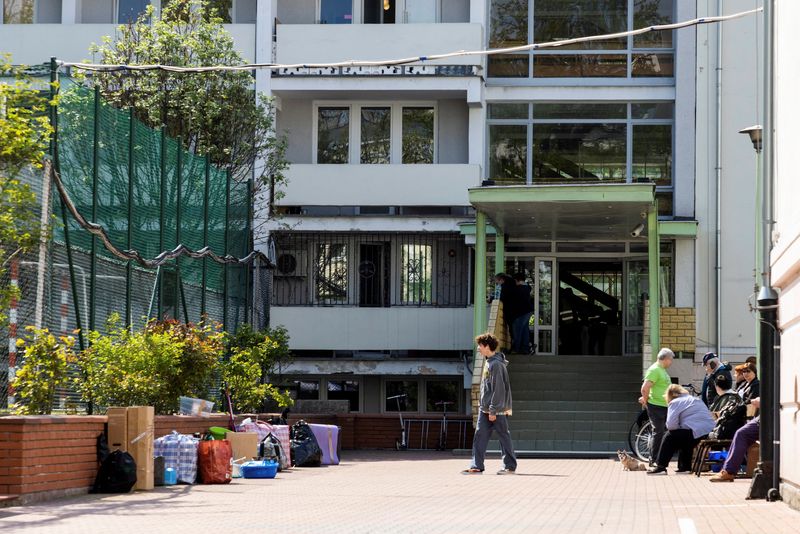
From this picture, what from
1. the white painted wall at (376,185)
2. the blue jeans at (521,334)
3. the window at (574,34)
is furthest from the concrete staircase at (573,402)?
the window at (574,34)

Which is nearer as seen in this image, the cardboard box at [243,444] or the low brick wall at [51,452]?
the low brick wall at [51,452]

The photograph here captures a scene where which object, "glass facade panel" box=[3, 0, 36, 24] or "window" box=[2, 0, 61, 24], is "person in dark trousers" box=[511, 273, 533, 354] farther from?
"glass facade panel" box=[3, 0, 36, 24]

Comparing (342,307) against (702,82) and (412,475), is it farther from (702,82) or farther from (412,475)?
(412,475)

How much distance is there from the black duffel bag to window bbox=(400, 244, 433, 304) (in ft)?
41.0

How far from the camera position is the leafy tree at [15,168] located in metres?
14.9

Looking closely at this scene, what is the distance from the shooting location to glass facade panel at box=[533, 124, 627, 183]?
35.0 metres

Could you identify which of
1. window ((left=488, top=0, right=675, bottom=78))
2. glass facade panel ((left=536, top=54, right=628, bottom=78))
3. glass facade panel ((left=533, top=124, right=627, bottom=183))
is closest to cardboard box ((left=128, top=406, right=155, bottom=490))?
glass facade panel ((left=533, top=124, right=627, bottom=183))

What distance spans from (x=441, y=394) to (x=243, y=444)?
15174 mm

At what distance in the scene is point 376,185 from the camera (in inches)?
1344

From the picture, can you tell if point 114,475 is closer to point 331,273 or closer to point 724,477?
point 724,477

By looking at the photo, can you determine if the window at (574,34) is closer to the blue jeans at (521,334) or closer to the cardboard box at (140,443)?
the blue jeans at (521,334)

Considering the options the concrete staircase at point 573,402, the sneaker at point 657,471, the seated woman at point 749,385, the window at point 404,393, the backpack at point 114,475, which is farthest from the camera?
the window at point 404,393

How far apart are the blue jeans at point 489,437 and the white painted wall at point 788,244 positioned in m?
4.68

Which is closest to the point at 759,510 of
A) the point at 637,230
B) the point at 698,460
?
the point at 698,460
